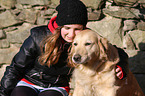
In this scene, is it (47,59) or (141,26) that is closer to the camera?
(47,59)

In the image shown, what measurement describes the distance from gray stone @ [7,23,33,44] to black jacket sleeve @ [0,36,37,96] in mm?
1199

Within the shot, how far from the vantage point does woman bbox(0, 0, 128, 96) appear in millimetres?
2414

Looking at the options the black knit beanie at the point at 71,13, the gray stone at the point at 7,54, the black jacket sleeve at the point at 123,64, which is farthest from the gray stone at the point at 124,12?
the gray stone at the point at 7,54

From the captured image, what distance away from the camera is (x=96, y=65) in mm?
2393

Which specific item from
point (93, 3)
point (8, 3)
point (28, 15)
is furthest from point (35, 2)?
point (93, 3)

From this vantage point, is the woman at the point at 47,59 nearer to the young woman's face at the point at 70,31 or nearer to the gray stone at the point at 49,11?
the young woman's face at the point at 70,31

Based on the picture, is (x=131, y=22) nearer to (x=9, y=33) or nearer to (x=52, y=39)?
(x=52, y=39)

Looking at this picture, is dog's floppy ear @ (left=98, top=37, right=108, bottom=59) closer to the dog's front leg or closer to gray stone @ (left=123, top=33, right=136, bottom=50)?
the dog's front leg

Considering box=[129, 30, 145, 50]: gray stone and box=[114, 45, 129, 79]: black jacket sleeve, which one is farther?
box=[129, 30, 145, 50]: gray stone

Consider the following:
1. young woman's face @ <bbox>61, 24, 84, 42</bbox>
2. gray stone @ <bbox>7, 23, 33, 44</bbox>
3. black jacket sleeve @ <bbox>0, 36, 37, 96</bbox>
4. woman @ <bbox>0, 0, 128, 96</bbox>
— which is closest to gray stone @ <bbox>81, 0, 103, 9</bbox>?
woman @ <bbox>0, 0, 128, 96</bbox>

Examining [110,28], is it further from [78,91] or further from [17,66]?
[17,66]

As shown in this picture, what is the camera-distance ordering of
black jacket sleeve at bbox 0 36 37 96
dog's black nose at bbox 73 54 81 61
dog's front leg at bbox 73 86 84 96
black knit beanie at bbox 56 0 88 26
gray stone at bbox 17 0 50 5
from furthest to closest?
1. gray stone at bbox 17 0 50 5
2. black jacket sleeve at bbox 0 36 37 96
3. dog's front leg at bbox 73 86 84 96
4. black knit beanie at bbox 56 0 88 26
5. dog's black nose at bbox 73 54 81 61

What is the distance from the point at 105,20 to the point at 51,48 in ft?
4.83

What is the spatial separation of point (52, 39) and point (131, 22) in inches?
67.6
